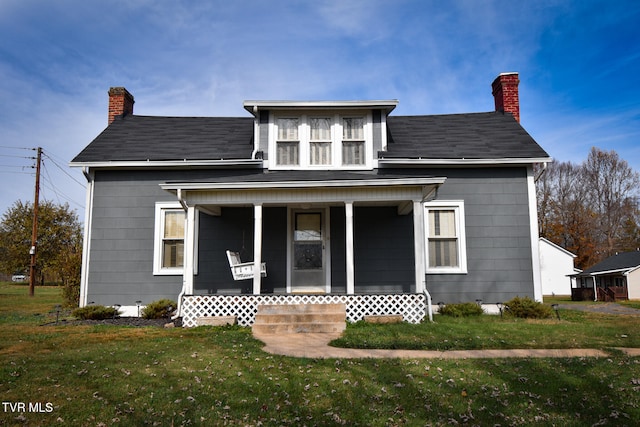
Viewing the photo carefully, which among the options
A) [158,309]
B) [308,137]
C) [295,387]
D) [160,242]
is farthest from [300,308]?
[308,137]

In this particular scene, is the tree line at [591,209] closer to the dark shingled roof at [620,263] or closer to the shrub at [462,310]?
the dark shingled roof at [620,263]

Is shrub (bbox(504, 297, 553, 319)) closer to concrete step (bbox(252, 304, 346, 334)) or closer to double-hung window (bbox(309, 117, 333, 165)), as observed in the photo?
concrete step (bbox(252, 304, 346, 334))

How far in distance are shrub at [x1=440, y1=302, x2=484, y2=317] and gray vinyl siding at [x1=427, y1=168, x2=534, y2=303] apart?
639 millimetres

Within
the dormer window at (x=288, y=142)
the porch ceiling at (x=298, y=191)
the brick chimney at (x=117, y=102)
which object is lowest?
the porch ceiling at (x=298, y=191)

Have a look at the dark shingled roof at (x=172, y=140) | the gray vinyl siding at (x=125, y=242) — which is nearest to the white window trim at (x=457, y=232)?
the dark shingled roof at (x=172, y=140)

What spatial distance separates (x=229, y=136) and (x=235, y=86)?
4977mm

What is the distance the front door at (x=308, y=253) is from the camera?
12.4m

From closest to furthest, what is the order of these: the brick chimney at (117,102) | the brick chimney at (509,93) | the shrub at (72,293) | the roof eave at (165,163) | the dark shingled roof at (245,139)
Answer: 1. the roof eave at (165,163)
2. the dark shingled roof at (245,139)
3. the shrub at (72,293)
4. the brick chimney at (509,93)
5. the brick chimney at (117,102)

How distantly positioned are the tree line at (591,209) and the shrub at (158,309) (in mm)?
37318

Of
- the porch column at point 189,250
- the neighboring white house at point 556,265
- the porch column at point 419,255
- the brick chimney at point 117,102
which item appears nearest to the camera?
the porch column at point 419,255

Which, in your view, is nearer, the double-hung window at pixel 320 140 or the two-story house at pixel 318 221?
the two-story house at pixel 318 221

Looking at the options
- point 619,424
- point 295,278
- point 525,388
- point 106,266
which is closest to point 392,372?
point 525,388

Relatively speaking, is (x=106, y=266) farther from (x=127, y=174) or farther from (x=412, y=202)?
(x=412, y=202)

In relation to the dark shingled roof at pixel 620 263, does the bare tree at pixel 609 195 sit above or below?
above
